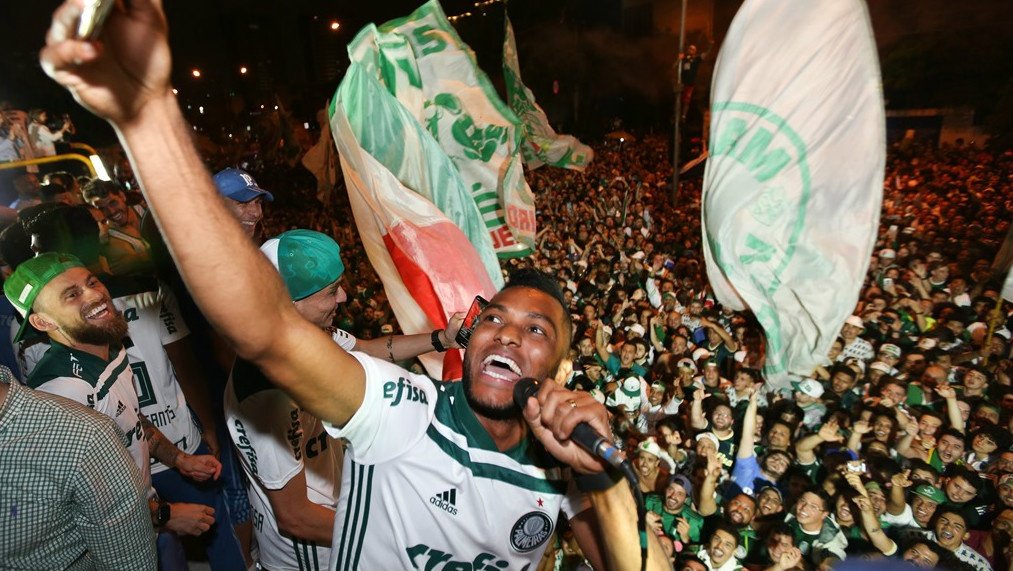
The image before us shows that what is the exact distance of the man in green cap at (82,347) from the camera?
8.29ft

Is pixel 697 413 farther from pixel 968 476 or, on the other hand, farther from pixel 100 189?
pixel 100 189

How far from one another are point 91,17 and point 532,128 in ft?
24.4

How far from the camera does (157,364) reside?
340cm

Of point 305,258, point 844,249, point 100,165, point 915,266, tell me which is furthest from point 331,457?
point 915,266

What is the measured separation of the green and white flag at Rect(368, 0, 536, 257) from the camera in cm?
535

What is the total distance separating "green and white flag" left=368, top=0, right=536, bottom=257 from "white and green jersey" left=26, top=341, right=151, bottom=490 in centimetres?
326

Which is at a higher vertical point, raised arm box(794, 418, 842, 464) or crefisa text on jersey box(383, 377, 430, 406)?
crefisa text on jersey box(383, 377, 430, 406)

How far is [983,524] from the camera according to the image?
13.1 ft

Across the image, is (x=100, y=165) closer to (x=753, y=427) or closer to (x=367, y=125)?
(x=367, y=125)

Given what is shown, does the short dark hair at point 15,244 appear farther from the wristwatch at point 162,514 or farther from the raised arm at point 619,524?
the raised arm at point 619,524

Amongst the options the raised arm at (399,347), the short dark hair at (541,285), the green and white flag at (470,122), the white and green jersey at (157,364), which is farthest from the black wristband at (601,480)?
the green and white flag at (470,122)

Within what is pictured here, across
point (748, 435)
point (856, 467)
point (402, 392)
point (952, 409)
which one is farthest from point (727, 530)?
point (402, 392)

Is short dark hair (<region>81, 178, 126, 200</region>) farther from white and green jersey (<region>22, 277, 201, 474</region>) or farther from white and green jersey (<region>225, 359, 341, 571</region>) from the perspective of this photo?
white and green jersey (<region>225, 359, 341, 571</region>)

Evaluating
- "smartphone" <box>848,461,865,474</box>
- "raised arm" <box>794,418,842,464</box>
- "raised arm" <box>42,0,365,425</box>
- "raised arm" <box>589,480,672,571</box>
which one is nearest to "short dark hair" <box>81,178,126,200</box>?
"raised arm" <box>42,0,365,425</box>
